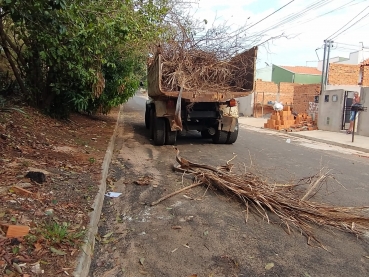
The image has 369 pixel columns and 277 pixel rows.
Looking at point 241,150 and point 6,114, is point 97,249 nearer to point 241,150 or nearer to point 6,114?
point 6,114

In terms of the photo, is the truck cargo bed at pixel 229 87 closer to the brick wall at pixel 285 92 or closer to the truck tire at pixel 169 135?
the truck tire at pixel 169 135

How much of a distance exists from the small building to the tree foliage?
111ft

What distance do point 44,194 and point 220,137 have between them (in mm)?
5749

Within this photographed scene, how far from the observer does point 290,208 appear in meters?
3.89

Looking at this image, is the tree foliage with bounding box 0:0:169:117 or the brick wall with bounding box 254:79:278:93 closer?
the tree foliage with bounding box 0:0:169:117

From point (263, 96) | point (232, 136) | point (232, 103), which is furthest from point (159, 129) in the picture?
point (263, 96)

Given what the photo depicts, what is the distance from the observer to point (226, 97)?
764 cm

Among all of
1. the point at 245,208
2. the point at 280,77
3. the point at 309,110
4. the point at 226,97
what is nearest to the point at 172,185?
the point at 245,208

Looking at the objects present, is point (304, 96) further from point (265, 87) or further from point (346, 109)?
point (265, 87)

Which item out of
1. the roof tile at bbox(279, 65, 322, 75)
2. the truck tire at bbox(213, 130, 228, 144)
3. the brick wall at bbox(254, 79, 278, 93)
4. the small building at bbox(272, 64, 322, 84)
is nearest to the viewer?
the truck tire at bbox(213, 130, 228, 144)

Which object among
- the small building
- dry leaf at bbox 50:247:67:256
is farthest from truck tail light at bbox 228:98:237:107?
the small building

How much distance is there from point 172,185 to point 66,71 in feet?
17.6

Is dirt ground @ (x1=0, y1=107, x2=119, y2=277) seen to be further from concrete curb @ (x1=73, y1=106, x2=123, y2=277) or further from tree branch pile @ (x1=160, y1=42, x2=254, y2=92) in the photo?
tree branch pile @ (x1=160, y1=42, x2=254, y2=92)

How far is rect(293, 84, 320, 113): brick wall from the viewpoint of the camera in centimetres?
1881
